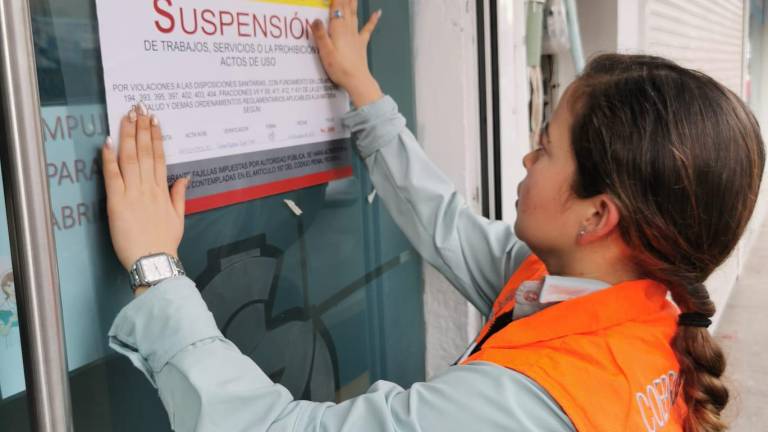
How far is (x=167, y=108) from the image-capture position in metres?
1.21

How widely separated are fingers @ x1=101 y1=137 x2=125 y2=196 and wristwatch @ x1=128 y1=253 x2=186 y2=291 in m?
0.12

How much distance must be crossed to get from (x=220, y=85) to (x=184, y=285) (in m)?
→ 0.44

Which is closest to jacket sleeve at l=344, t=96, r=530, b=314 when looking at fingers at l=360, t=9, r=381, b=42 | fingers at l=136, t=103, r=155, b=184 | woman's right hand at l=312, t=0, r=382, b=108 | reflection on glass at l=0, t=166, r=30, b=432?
woman's right hand at l=312, t=0, r=382, b=108

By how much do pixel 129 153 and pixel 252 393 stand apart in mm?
422

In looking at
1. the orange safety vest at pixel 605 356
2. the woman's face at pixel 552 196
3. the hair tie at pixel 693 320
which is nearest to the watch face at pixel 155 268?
the orange safety vest at pixel 605 356

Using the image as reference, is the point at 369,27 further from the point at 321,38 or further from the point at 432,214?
the point at 432,214

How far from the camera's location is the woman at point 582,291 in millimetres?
1036

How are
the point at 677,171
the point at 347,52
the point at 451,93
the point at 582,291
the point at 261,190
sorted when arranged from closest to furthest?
the point at 677,171, the point at 582,291, the point at 261,190, the point at 347,52, the point at 451,93

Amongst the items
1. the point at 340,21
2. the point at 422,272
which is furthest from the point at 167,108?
the point at 422,272

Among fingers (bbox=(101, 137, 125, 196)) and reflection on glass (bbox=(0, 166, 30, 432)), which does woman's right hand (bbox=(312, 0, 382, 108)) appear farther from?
reflection on glass (bbox=(0, 166, 30, 432))

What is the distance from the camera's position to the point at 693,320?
1.29 m

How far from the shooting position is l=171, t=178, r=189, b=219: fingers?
1172 millimetres

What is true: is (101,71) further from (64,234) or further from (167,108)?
(64,234)

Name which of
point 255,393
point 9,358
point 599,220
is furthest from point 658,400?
point 9,358
